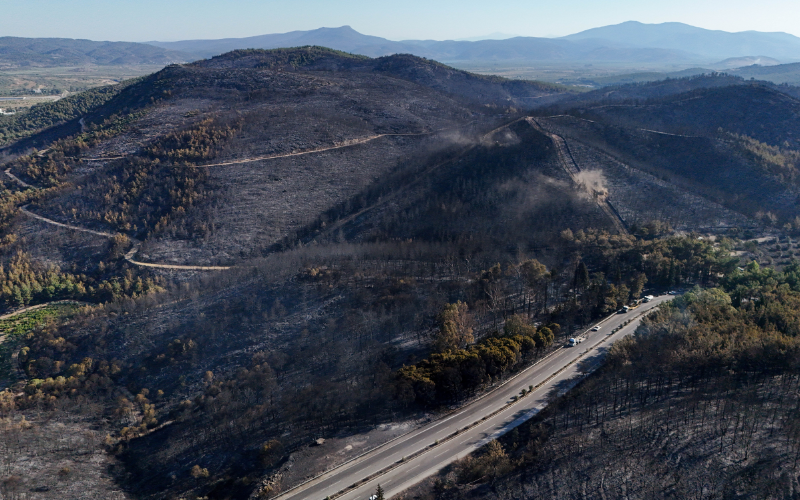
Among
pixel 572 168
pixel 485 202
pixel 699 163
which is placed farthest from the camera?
pixel 699 163

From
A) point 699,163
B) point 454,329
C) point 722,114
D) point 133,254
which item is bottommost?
point 133,254

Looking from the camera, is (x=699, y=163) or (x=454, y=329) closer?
(x=454, y=329)

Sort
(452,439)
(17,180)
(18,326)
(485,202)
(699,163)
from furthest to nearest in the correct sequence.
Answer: (17,180) < (699,163) < (485,202) < (18,326) < (452,439)

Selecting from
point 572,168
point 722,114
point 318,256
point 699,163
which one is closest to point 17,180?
point 318,256

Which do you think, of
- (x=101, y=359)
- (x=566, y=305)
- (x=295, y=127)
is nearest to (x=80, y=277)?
(x=101, y=359)

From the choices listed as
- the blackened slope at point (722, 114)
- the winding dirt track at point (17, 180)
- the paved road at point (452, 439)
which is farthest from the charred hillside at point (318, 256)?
the paved road at point (452, 439)

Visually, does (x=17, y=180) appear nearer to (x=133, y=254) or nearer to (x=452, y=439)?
(x=133, y=254)

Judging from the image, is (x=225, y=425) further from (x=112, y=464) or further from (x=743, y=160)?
(x=743, y=160)

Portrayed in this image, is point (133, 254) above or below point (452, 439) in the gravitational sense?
above

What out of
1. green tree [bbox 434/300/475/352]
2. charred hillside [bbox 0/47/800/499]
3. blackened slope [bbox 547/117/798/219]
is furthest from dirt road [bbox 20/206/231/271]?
blackened slope [bbox 547/117/798/219]
